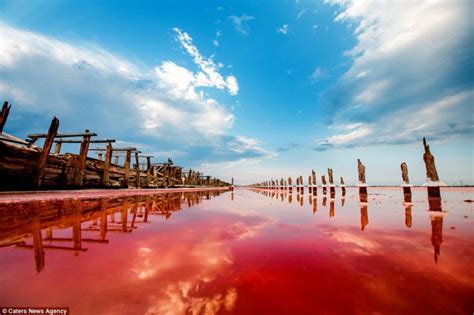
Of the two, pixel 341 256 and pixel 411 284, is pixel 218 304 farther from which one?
pixel 341 256

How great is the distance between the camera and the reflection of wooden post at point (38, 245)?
70.9 inches

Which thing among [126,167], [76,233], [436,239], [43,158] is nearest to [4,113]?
[43,158]

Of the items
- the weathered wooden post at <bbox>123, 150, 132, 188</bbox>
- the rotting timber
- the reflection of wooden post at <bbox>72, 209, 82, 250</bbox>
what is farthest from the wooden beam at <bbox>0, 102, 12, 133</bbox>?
the weathered wooden post at <bbox>123, 150, 132, 188</bbox>

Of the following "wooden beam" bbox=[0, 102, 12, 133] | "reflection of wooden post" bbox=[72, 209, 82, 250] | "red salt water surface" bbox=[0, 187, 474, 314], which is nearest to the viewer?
"red salt water surface" bbox=[0, 187, 474, 314]

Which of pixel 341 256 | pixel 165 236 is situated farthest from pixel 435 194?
pixel 165 236

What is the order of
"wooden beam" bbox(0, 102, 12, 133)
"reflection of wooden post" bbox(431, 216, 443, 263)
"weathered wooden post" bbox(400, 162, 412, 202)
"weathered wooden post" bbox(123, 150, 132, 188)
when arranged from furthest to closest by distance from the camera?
1. "weathered wooden post" bbox(123, 150, 132, 188)
2. "weathered wooden post" bbox(400, 162, 412, 202)
3. "wooden beam" bbox(0, 102, 12, 133)
4. "reflection of wooden post" bbox(431, 216, 443, 263)

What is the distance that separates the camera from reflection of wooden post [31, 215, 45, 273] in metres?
1.80

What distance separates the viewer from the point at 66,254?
2.07m

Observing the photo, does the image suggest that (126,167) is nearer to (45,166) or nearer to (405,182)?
(45,166)

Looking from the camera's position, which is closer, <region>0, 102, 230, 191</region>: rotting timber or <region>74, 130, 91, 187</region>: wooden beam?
<region>0, 102, 230, 191</region>: rotting timber

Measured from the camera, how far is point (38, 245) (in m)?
2.28

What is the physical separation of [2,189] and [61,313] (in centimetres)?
1077

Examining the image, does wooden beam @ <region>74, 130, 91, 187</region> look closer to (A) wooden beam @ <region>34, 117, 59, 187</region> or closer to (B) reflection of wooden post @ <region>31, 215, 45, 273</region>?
(A) wooden beam @ <region>34, 117, 59, 187</region>

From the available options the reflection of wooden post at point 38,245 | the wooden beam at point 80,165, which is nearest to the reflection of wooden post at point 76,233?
the reflection of wooden post at point 38,245
